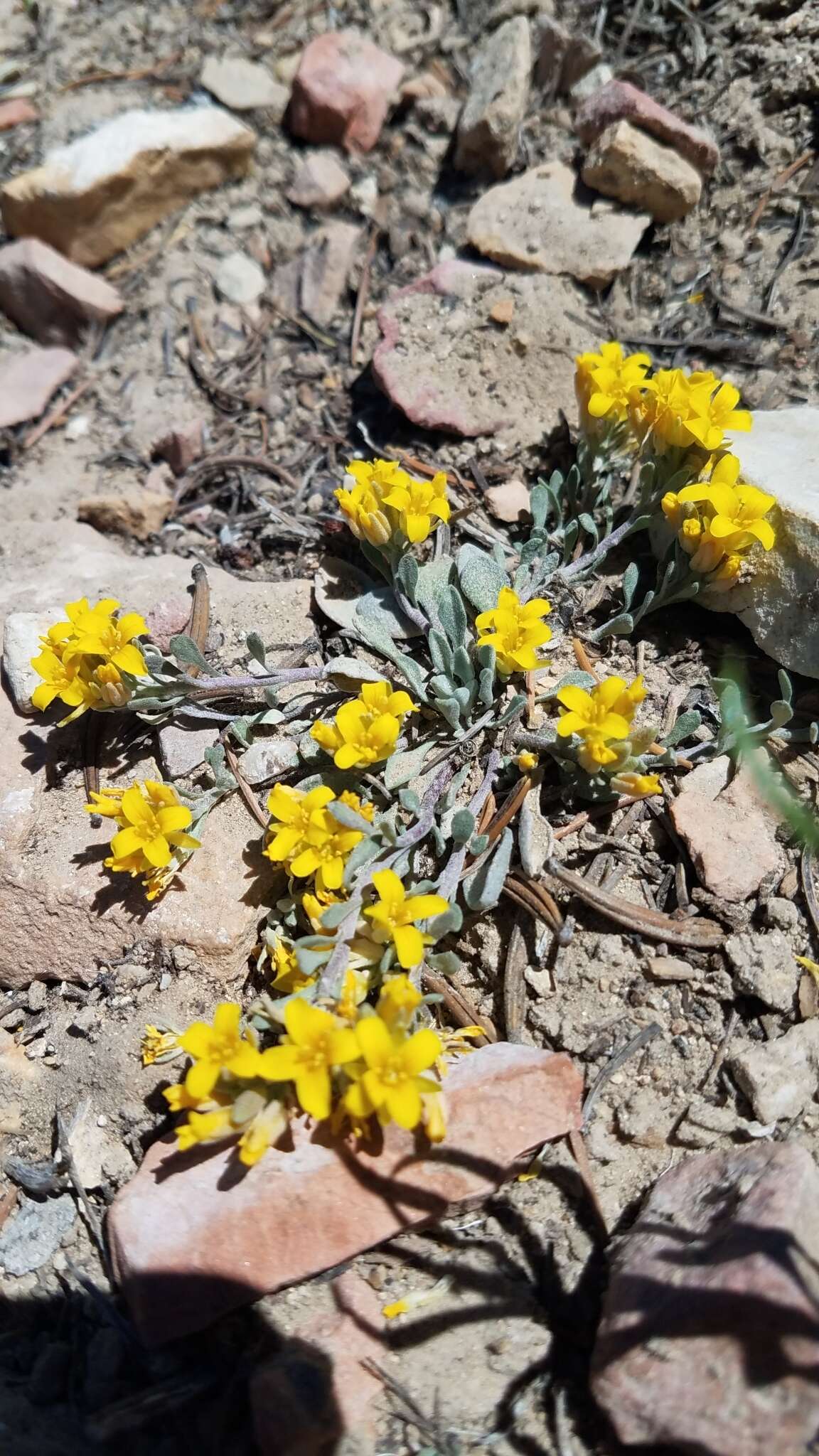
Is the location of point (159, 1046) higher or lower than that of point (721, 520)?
lower

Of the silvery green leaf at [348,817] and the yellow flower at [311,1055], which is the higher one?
the silvery green leaf at [348,817]

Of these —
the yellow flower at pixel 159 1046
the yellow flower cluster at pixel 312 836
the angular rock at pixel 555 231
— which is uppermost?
the angular rock at pixel 555 231

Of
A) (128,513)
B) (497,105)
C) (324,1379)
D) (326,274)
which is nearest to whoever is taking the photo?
(324,1379)

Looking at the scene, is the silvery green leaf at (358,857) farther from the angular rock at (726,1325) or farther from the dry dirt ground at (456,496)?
the angular rock at (726,1325)

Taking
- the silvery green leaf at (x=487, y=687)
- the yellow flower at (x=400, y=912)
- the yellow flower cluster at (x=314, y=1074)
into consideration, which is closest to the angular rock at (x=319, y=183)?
the silvery green leaf at (x=487, y=687)

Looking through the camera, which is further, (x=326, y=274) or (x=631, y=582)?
(x=326, y=274)

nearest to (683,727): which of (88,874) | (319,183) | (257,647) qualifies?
(257,647)

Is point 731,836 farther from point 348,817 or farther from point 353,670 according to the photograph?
point 353,670

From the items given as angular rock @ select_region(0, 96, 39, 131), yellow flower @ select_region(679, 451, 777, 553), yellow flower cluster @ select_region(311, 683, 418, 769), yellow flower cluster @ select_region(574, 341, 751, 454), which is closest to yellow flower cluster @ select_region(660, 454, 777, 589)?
yellow flower @ select_region(679, 451, 777, 553)
